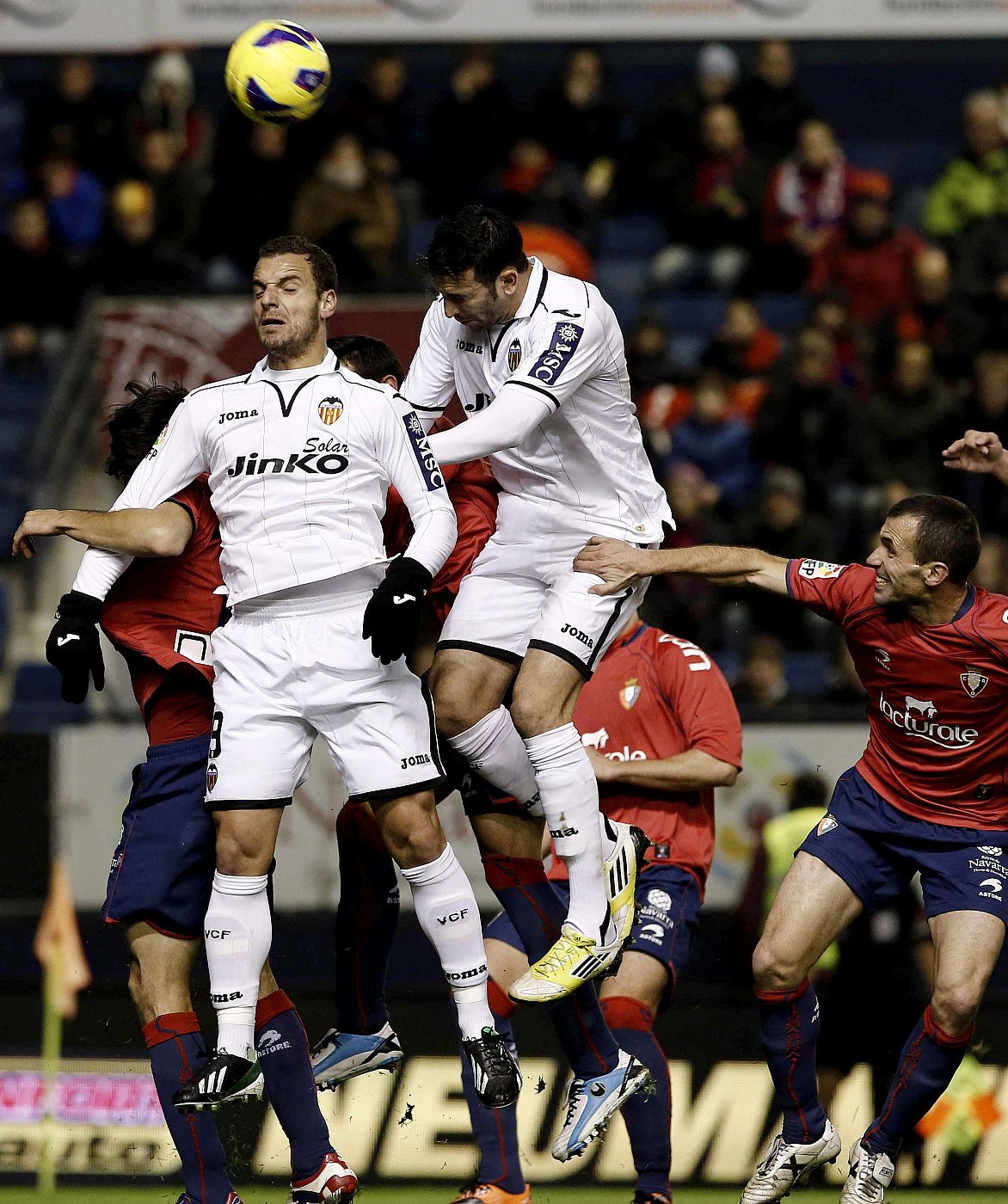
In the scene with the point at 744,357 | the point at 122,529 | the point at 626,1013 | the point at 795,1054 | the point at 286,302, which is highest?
the point at 286,302

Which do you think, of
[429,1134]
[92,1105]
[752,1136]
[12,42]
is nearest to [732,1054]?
[752,1136]

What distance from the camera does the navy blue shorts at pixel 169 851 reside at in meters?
5.81

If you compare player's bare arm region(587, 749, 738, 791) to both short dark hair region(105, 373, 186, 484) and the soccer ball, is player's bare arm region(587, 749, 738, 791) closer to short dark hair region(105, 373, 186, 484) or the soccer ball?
short dark hair region(105, 373, 186, 484)

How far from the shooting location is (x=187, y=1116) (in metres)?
5.79

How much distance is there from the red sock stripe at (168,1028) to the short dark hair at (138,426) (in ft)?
5.86

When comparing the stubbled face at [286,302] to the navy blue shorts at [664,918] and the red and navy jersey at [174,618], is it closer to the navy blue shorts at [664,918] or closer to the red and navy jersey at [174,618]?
the red and navy jersey at [174,618]

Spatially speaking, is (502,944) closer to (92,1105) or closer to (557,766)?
(557,766)

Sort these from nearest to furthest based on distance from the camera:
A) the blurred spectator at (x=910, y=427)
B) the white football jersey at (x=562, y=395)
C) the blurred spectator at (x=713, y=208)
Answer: the white football jersey at (x=562, y=395) → the blurred spectator at (x=910, y=427) → the blurred spectator at (x=713, y=208)

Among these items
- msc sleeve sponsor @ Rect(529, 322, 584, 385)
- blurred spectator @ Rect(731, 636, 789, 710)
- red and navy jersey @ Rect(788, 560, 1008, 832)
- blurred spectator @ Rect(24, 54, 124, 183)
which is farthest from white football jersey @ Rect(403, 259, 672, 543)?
blurred spectator @ Rect(24, 54, 124, 183)

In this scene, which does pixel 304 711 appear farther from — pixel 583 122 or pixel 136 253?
pixel 583 122

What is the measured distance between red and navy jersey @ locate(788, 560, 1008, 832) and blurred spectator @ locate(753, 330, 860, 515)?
5127 mm

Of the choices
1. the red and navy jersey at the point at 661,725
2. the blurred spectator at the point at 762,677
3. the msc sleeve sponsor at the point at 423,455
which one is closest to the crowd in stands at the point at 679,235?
the blurred spectator at the point at 762,677

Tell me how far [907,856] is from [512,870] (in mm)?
1369

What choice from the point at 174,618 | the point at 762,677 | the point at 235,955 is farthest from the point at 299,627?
→ the point at 762,677
